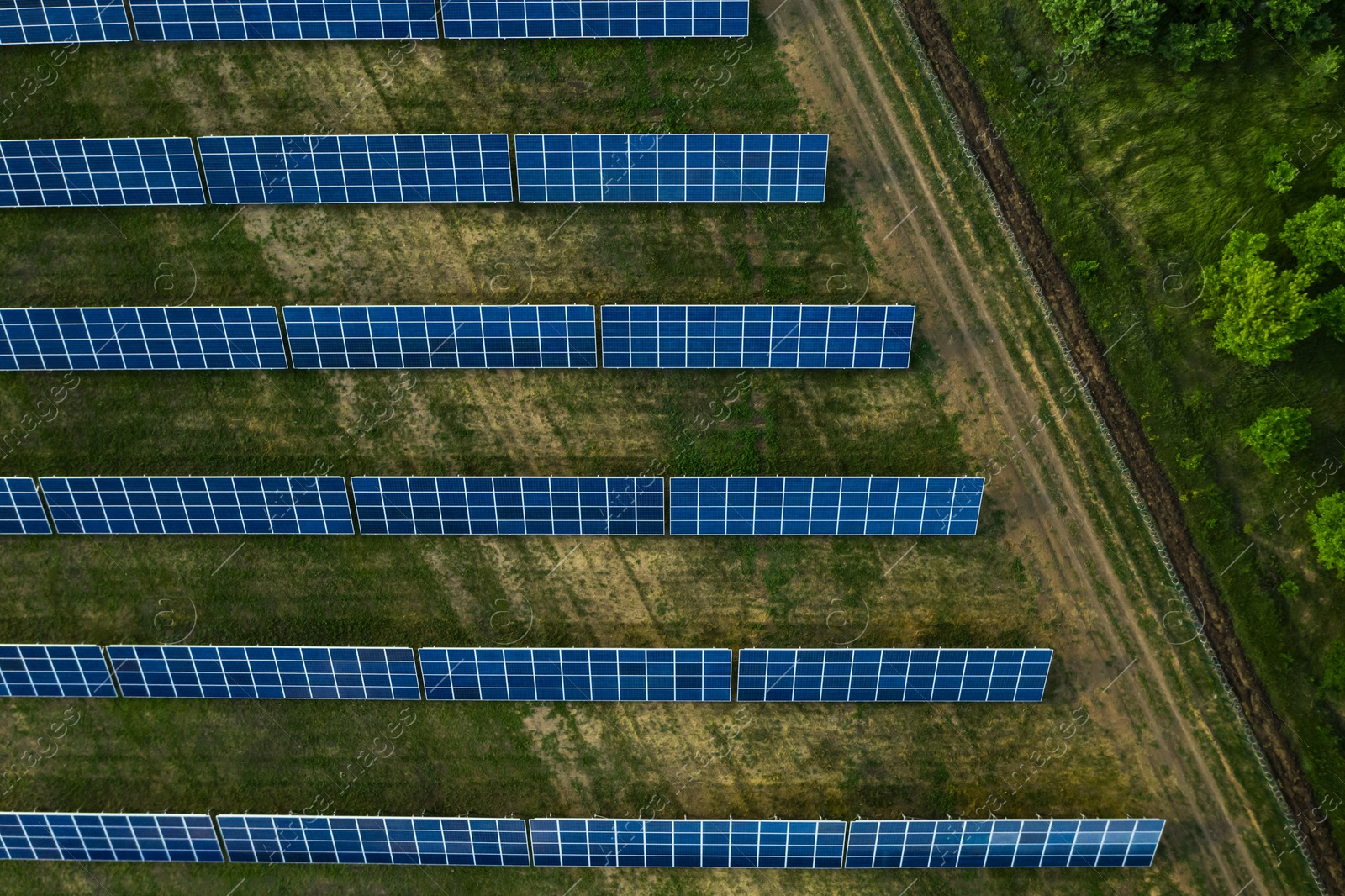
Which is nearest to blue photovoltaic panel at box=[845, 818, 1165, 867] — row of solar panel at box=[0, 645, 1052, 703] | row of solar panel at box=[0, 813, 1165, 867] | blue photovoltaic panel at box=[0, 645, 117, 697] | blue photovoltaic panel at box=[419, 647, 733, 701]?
row of solar panel at box=[0, 813, 1165, 867]

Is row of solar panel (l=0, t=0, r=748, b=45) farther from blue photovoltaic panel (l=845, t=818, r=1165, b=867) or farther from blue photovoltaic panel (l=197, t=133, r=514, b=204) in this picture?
blue photovoltaic panel (l=845, t=818, r=1165, b=867)

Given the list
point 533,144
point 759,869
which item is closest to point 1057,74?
point 533,144

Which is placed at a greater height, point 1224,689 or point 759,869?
point 1224,689

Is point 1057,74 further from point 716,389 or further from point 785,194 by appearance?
point 716,389

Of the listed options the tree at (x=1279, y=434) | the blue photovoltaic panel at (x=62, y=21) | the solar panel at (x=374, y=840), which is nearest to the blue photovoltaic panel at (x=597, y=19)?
the blue photovoltaic panel at (x=62, y=21)

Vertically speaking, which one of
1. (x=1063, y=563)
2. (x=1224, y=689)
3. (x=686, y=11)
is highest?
(x=686, y=11)

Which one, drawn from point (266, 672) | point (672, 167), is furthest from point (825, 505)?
point (266, 672)

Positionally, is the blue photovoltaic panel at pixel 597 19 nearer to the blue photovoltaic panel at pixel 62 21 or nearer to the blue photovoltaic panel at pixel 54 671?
Result: the blue photovoltaic panel at pixel 62 21
